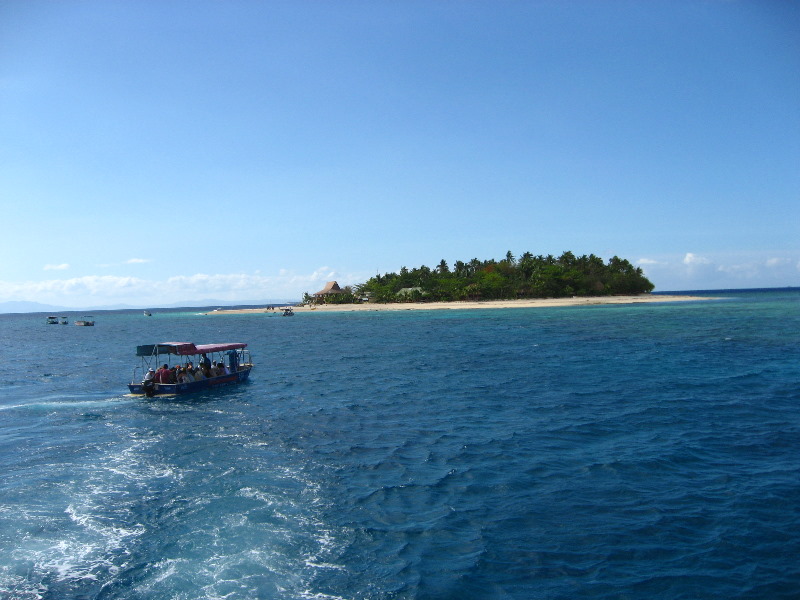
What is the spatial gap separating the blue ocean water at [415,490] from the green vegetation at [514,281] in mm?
102958

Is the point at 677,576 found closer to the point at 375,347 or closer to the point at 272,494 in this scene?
the point at 272,494

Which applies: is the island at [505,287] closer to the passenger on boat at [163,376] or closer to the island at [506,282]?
the island at [506,282]

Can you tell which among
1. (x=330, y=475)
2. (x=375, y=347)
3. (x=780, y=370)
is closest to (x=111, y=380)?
(x=375, y=347)

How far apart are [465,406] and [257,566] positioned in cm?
1519

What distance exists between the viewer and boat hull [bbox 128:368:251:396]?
3067cm

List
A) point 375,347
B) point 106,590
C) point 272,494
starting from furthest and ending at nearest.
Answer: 1. point 375,347
2. point 272,494
3. point 106,590

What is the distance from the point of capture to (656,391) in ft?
87.0

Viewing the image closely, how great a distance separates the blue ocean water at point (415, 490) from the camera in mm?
10469

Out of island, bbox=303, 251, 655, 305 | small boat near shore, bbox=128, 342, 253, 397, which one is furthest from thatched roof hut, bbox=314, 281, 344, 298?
small boat near shore, bbox=128, 342, 253, 397

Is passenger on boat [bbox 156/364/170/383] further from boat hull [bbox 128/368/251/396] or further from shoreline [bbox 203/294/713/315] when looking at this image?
shoreline [bbox 203/294/713/315]

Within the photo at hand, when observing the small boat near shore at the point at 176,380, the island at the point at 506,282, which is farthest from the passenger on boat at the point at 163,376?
the island at the point at 506,282

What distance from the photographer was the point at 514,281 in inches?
5394

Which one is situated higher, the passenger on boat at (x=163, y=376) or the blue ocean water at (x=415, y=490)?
the passenger on boat at (x=163, y=376)

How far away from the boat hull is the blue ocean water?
3.41ft
